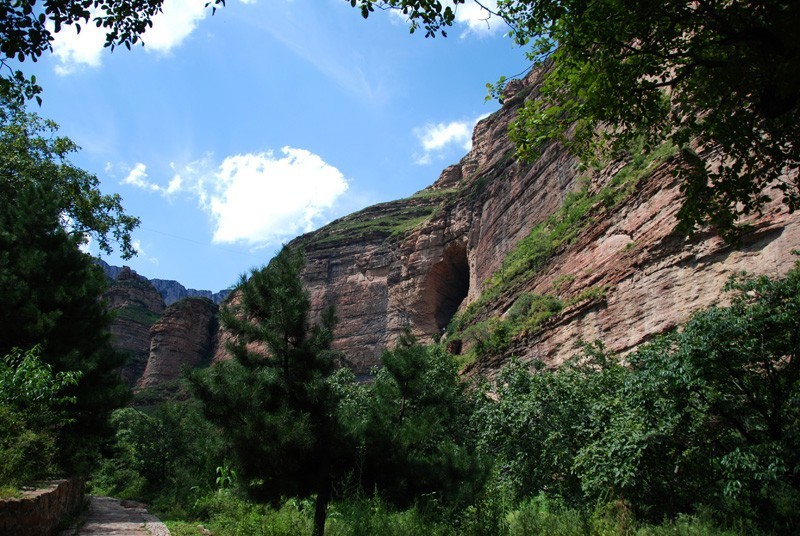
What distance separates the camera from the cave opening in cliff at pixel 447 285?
4959 centimetres

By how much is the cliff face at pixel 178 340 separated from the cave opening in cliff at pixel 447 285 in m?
29.5

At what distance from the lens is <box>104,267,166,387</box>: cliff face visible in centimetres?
6931

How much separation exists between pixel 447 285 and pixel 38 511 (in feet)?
149

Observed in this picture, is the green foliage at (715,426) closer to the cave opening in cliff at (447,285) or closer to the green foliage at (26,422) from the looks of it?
the green foliage at (26,422)

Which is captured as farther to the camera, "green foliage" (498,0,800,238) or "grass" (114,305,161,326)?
"grass" (114,305,161,326)

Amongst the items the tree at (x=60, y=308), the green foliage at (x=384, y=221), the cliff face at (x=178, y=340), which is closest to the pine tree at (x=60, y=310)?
the tree at (x=60, y=308)

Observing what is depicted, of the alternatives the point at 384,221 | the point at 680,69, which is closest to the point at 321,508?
the point at 680,69

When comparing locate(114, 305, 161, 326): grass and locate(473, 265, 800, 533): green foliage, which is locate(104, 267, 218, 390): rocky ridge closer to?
locate(114, 305, 161, 326): grass

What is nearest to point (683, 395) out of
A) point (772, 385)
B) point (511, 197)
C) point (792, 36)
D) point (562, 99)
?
point (772, 385)

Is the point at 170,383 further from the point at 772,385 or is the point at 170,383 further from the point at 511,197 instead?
the point at 772,385

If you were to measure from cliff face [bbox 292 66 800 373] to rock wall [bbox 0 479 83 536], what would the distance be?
9629mm

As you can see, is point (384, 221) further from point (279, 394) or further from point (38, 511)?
point (38, 511)

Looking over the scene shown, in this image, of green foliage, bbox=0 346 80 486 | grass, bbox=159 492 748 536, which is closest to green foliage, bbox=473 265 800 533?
grass, bbox=159 492 748 536

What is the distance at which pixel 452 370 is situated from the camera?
66.3 ft
